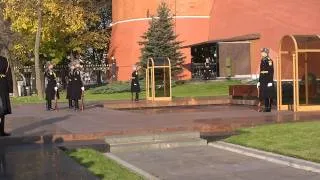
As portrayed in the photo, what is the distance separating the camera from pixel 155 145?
12.8m

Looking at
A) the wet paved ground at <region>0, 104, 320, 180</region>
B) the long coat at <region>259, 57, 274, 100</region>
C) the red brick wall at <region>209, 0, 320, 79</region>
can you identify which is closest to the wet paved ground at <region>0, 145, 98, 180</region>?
the wet paved ground at <region>0, 104, 320, 180</region>

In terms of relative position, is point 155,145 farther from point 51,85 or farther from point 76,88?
point 51,85

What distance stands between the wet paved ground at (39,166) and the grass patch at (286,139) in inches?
151

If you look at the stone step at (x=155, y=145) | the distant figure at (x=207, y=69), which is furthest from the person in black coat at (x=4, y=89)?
the distant figure at (x=207, y=69)

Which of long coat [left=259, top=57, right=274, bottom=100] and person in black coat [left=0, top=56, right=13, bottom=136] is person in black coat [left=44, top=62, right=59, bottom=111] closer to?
long coat [left=259, top=57, right=274, bottom=100]

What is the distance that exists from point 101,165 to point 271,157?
302cm

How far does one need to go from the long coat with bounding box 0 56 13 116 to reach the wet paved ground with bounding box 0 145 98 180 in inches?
69.5

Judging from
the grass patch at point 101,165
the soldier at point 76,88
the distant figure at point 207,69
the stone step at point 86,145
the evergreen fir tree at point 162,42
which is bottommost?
the grass patch at point 101,165

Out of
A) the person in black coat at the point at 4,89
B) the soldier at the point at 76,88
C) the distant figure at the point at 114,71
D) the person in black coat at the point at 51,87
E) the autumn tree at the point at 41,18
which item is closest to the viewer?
the person in black coat at the point at 4,89

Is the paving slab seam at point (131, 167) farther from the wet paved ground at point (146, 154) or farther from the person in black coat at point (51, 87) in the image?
the person in black coat at point (51, 87)

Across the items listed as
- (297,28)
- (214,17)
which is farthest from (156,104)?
(214,17)

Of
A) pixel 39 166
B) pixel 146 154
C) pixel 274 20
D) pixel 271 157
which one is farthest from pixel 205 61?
pixel 39 166

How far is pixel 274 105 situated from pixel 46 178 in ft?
50.6

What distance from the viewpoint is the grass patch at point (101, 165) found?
366 inches
